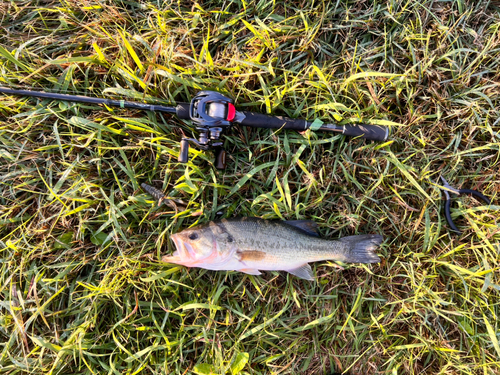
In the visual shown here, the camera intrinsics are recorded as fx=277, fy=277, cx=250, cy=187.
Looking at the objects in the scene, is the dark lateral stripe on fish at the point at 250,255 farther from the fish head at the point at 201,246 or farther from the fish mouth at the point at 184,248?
the fish mouth at the point at 184,248

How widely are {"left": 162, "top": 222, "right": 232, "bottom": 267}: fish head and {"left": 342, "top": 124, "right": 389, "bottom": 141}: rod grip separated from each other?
60.1 inches

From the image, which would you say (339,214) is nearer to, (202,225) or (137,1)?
(202,225)

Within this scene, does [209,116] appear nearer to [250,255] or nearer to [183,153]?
[183,153]

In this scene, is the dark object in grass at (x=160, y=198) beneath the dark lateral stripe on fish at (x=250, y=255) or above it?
→ above

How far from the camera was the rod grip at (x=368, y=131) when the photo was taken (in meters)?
2.65

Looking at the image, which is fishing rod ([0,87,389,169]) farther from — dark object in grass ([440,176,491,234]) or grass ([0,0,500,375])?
dark object in grass ([440,176,491,234])

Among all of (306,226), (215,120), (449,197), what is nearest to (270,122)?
(215,120)

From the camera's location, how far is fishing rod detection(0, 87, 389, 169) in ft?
7.80

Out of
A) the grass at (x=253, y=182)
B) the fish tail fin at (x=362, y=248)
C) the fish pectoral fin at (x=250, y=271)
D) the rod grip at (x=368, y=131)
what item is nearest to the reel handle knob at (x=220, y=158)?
the grass at (x=253, y=182)

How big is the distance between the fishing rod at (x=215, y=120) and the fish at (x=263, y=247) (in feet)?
2.06

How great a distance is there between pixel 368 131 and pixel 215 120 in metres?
1.46

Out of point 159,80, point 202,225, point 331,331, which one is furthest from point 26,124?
point 331,331

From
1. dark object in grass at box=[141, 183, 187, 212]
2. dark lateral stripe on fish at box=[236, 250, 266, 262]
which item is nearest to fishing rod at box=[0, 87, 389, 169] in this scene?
dark object in grass at box=[141, 183, 187, 212]

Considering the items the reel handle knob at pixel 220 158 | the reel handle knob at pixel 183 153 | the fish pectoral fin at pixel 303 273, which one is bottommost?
the fish pectoral fin at pixel 303 273
